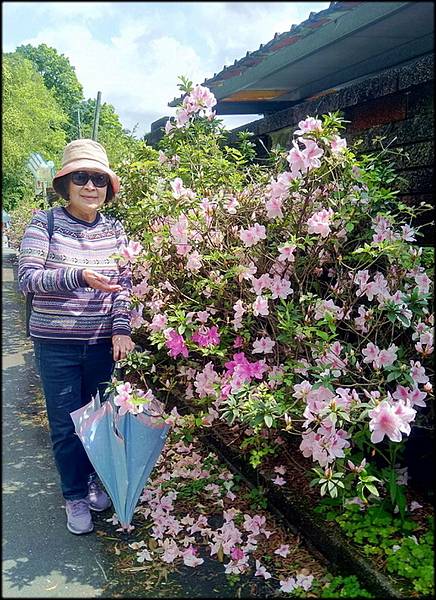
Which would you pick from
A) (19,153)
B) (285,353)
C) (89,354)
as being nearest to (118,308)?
(89,354)

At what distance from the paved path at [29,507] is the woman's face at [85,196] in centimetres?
64

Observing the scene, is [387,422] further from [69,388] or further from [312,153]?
[69,388]

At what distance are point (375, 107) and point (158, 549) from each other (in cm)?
218

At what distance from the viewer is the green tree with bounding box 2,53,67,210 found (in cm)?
112

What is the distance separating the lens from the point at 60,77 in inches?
65.4

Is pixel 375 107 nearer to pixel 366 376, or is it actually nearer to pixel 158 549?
pixel 366 376

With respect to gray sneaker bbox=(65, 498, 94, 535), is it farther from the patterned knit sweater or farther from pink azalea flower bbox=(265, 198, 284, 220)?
pink azalea flower bbox=(265, 198, 284, 220)

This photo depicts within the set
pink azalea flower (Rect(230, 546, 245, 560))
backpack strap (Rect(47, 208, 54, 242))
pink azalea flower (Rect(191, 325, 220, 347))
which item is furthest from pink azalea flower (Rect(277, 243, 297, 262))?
pink azalea flower (Rect(230, 546, 245, 560))

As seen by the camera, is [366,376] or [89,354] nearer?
[366,376]

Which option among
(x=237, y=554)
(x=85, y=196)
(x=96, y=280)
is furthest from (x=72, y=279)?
(x=237, y=554)

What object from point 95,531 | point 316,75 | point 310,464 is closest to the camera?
point 95,531

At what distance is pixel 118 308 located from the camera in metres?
2.57

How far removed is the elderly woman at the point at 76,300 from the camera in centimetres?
235

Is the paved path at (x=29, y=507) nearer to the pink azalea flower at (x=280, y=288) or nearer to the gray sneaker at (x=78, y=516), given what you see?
the gray sneaker at (x=78, y=516)
